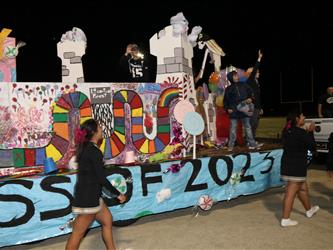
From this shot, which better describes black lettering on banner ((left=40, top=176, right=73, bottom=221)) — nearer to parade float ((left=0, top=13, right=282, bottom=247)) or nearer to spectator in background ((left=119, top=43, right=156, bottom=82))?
parade float ((left=0, top=13, right=282, bottom=247))

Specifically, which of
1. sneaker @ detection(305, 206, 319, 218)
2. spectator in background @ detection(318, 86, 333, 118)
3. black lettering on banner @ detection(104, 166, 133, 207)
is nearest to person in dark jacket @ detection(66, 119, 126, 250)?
black lettering on banner @ detection(104, 166, 133, 207)

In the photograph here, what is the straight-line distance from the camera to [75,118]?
7172mm

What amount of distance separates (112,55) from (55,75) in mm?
3620

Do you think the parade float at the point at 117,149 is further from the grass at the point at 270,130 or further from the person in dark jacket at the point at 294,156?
the grass at the point at 270,130

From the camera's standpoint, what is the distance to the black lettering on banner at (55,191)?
5.25 meters

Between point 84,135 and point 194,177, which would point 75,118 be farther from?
point 84,135

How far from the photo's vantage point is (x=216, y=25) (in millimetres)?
22172

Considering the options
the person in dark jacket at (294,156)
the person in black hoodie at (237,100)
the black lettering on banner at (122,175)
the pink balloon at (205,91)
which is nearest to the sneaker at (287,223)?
the person in dark jacket at (294,156)

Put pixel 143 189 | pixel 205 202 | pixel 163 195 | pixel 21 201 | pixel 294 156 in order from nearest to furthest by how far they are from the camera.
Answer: pixel 21 201 < pixel 294 156 < pixel 143 189 < pixel 163 195 < pixel 205 202

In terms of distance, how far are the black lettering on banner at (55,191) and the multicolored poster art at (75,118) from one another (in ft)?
5.10

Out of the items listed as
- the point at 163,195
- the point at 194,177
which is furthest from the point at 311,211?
the point at 163,195

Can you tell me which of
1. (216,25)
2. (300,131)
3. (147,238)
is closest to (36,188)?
(147,238)

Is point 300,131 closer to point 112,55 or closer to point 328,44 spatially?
point 112,55

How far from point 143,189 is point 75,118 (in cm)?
197
